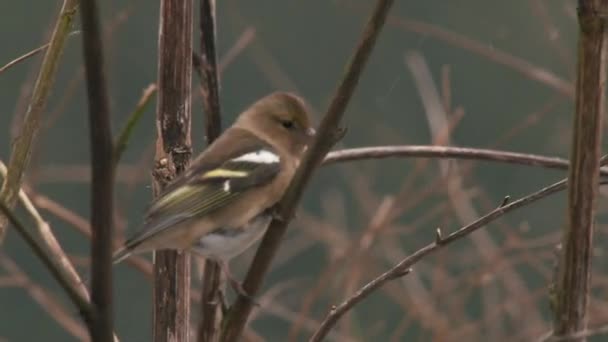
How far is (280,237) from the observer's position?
1418mm

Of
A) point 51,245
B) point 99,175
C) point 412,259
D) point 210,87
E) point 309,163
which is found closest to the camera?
point 99,175

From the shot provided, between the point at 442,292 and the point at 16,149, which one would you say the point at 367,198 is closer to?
the point at 442,292

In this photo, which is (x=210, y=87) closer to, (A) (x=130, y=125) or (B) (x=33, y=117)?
(B) (x=33, y=117)

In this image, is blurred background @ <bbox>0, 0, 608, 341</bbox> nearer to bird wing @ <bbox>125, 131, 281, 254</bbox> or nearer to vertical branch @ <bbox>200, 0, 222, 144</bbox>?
bird wing @ <bbox>125, 131, 281, 254</bbox>

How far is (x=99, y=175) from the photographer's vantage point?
927 millimetres

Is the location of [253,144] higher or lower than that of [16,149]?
lower

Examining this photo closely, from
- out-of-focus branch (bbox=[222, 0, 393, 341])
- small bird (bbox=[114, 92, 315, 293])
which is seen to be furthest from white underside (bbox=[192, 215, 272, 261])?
out-of-focus branch (bbox=[222, 0, 393, 341])

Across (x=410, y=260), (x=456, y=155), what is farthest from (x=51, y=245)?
(x=456, y=155)

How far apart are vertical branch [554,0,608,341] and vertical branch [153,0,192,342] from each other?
2.26 feet

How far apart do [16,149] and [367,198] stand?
2736mm

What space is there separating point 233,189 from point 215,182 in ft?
0.18

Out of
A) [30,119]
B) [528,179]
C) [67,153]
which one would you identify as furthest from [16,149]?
[528,179]

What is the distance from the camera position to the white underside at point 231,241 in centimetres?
219

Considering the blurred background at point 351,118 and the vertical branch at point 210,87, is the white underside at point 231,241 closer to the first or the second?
the vertical branch at point 210,87
